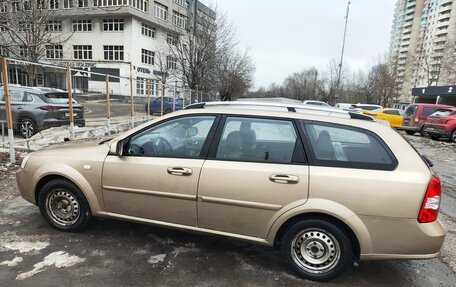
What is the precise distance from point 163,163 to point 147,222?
73cm

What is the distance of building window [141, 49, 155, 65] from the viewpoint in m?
47.2

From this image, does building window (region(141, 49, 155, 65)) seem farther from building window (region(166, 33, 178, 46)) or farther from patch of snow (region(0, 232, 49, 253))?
patch of snow (region(0, 232, 49, 253))

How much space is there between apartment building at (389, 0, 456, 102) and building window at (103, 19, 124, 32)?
220 ft

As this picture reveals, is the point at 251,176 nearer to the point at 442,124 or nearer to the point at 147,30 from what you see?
the point at 442,124

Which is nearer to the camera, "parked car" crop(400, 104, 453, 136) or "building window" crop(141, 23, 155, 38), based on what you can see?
"parked car" crop(400, 104, 453, 136)

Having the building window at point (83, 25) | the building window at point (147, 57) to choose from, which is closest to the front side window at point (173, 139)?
the building window at point (147, 57)

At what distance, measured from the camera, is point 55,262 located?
10.6 feet

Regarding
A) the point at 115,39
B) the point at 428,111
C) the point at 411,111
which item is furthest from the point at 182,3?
the point at 428,111

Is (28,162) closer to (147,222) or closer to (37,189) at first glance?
(37,189)

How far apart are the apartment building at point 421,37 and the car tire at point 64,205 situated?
8591 cm

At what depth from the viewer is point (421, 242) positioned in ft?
9.18

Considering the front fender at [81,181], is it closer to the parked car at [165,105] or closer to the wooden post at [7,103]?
the wooden post at [7,103]

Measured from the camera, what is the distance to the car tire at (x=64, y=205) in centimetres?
375

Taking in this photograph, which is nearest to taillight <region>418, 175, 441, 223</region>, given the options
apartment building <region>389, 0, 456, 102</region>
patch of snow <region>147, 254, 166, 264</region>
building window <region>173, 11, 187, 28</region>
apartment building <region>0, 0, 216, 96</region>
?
patch of snow <region>147, 254, 166, 264</region>
